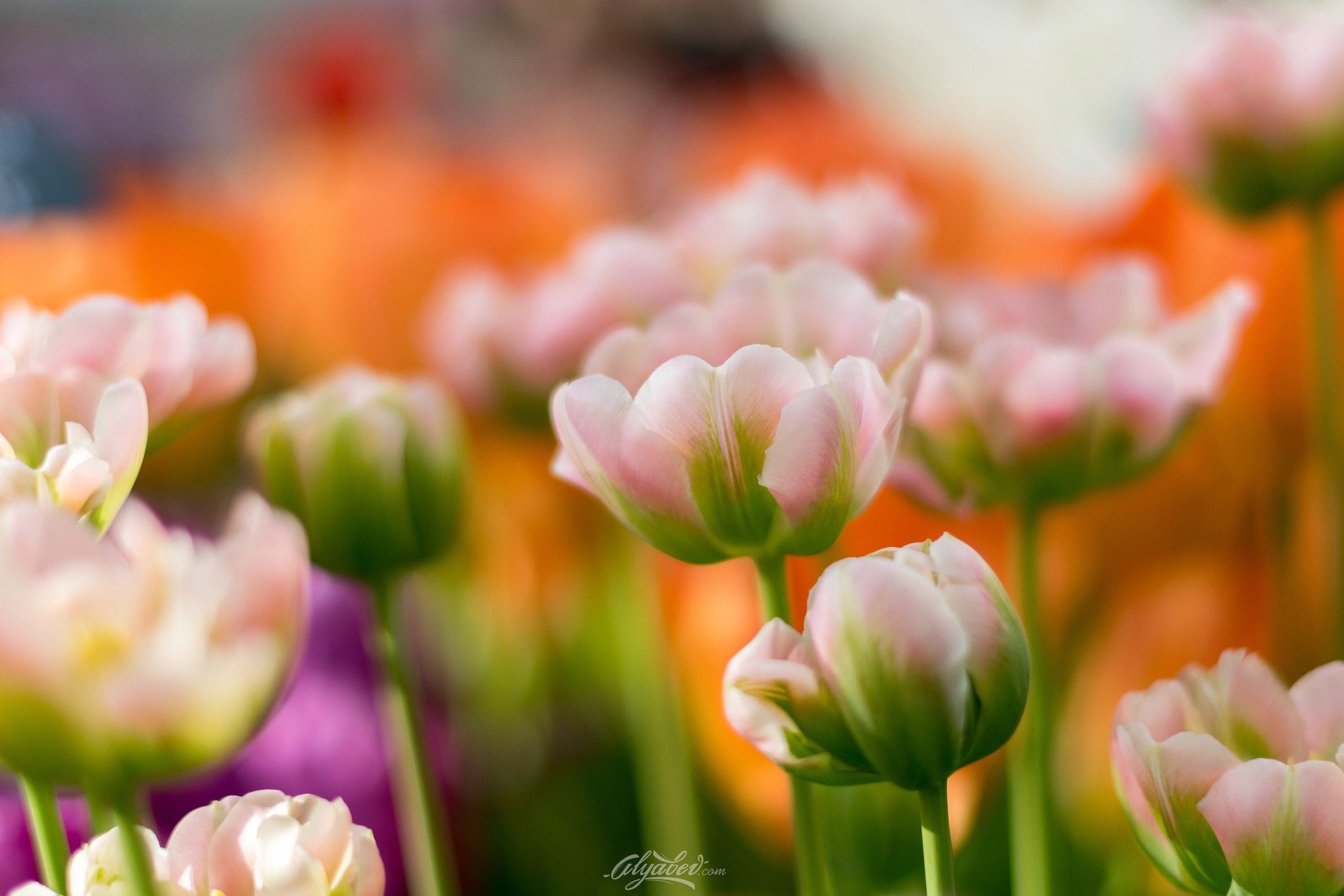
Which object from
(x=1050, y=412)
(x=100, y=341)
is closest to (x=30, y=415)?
(x=100, y=341)

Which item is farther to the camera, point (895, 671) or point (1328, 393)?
point (1328, 393)

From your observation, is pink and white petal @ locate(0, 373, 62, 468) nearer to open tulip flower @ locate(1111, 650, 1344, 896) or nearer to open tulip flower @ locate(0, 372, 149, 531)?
open tulip flower @ locate(0, 372, 149, 531)

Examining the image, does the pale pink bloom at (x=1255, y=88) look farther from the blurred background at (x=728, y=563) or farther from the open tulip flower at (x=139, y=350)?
the open tulip flower at (x=139, y=350)

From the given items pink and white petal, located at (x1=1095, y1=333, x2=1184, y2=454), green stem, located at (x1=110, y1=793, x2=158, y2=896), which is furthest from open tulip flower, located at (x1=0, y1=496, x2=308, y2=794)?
pink and white petal, located at (x1=1095, y1=333, x2=1184, y2=454)

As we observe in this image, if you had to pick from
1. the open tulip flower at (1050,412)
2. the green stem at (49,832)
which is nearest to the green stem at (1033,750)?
the open tulip flower at (1050,412)

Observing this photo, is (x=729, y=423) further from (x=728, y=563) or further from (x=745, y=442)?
(x=728, y=563)

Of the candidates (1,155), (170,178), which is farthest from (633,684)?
(170,178)

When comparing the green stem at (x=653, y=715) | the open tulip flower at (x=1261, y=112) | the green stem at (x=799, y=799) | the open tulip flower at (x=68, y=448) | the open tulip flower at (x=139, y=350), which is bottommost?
the green stem at (x=653, y=715)
